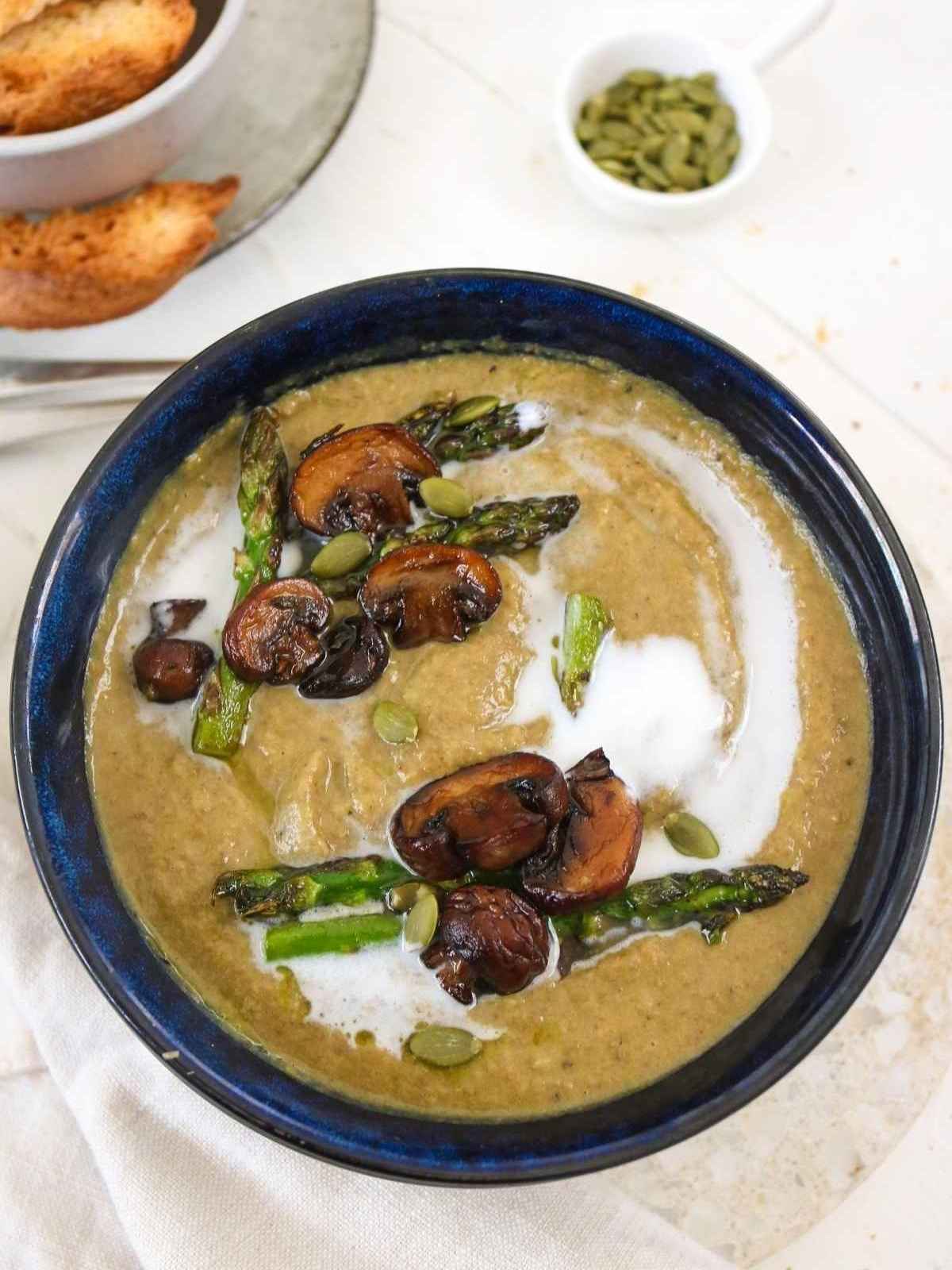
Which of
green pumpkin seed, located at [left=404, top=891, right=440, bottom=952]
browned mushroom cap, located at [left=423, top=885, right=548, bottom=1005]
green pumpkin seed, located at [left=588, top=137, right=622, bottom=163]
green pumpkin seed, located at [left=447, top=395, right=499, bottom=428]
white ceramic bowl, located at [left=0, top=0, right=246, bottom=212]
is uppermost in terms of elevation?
white ceramic bowl, located at [left=0, top=0, right=246, bottom=212]

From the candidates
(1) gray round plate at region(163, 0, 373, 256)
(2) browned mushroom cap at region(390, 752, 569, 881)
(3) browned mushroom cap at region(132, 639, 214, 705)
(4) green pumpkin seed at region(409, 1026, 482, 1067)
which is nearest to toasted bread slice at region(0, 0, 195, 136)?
(1) gray round plate at region(163, 0, 373, 256)

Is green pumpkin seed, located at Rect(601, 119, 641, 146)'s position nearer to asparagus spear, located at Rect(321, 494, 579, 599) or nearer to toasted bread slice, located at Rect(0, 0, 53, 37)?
asparagus spear, located at Rect(321, 494, 579, 599)

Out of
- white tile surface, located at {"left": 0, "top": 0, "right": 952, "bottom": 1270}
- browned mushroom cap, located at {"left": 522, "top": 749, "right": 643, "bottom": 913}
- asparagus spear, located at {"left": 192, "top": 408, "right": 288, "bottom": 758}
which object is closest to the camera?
browned mushroom cap, located at {"left": 522, "top": 749, "right": 643, "bottom": 913}

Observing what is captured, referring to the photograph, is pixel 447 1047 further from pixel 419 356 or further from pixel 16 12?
pixel 16 12

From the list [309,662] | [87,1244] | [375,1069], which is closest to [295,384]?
[309,662]

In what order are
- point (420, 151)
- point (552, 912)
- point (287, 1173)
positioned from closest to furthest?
point (552, 912) → point (287, 1173) → point (420, 151)

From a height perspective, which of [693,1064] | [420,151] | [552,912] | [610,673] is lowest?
[693,1064]

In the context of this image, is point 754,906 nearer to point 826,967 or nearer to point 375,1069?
point 826,967
